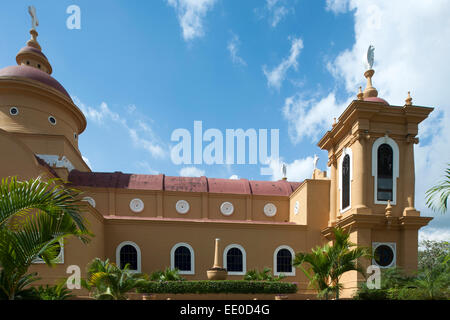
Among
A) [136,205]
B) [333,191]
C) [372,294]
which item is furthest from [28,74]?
[372,294]

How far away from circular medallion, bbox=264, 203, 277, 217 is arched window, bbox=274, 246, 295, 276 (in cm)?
324

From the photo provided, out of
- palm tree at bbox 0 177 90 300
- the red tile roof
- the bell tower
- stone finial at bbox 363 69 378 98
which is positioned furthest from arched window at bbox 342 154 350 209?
palm tree at bbox 0 177 90 300

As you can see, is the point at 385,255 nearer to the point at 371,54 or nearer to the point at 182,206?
the point at 371,54

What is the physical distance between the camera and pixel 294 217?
21.5 metres

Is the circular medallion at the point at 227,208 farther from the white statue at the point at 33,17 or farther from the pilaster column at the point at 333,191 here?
the white statue at the point at 33,17

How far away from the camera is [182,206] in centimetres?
2161

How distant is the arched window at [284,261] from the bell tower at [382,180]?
3.42 meters

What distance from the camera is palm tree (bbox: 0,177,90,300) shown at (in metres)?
5.80

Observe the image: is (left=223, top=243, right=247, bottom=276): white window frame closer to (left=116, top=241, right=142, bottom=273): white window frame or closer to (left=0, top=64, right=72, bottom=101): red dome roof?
(left=116, top=241, right=142, bottom=273): white window frame

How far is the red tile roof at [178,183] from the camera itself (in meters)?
21.2

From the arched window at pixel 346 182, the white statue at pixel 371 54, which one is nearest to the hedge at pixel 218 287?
the arched window at pixel 346 182

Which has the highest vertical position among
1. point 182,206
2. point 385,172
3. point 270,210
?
point 385,172

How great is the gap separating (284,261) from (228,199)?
534 centimetres
